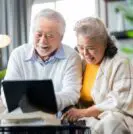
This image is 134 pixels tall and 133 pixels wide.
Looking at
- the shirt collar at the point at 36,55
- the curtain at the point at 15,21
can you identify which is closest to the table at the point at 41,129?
the shirt collar at the point at 36,55

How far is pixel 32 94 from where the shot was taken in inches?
50.9

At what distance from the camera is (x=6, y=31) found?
162 inches

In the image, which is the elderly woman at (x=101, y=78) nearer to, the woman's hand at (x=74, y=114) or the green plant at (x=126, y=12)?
the woman's hand at (x=74, y=114)

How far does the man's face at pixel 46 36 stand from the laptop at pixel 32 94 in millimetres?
540

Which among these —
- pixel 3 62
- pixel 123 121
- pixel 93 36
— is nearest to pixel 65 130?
pixel 123 121

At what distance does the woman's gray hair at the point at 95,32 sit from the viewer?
70.2 inches

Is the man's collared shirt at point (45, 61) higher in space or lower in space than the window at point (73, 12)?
lower

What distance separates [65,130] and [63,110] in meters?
0.58

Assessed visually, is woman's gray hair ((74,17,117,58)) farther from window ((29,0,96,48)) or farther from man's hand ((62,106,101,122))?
window ((29,0,96,48))

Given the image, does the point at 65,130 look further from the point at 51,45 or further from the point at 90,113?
the point at 51,45

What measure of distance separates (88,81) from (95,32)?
0.86 feet

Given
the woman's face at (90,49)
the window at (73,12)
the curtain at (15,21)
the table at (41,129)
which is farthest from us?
the curtain at (15,21)

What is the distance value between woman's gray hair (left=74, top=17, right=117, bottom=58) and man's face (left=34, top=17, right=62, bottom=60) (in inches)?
4.7

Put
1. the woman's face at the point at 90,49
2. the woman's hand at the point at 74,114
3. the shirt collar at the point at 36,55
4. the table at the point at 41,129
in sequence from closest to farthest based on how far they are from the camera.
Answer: the table at the point at 41,129 → the woman's hand at the point at 74,114 → the woman's face at the point at 90,49 → the shirt collar at the point at 36,55
